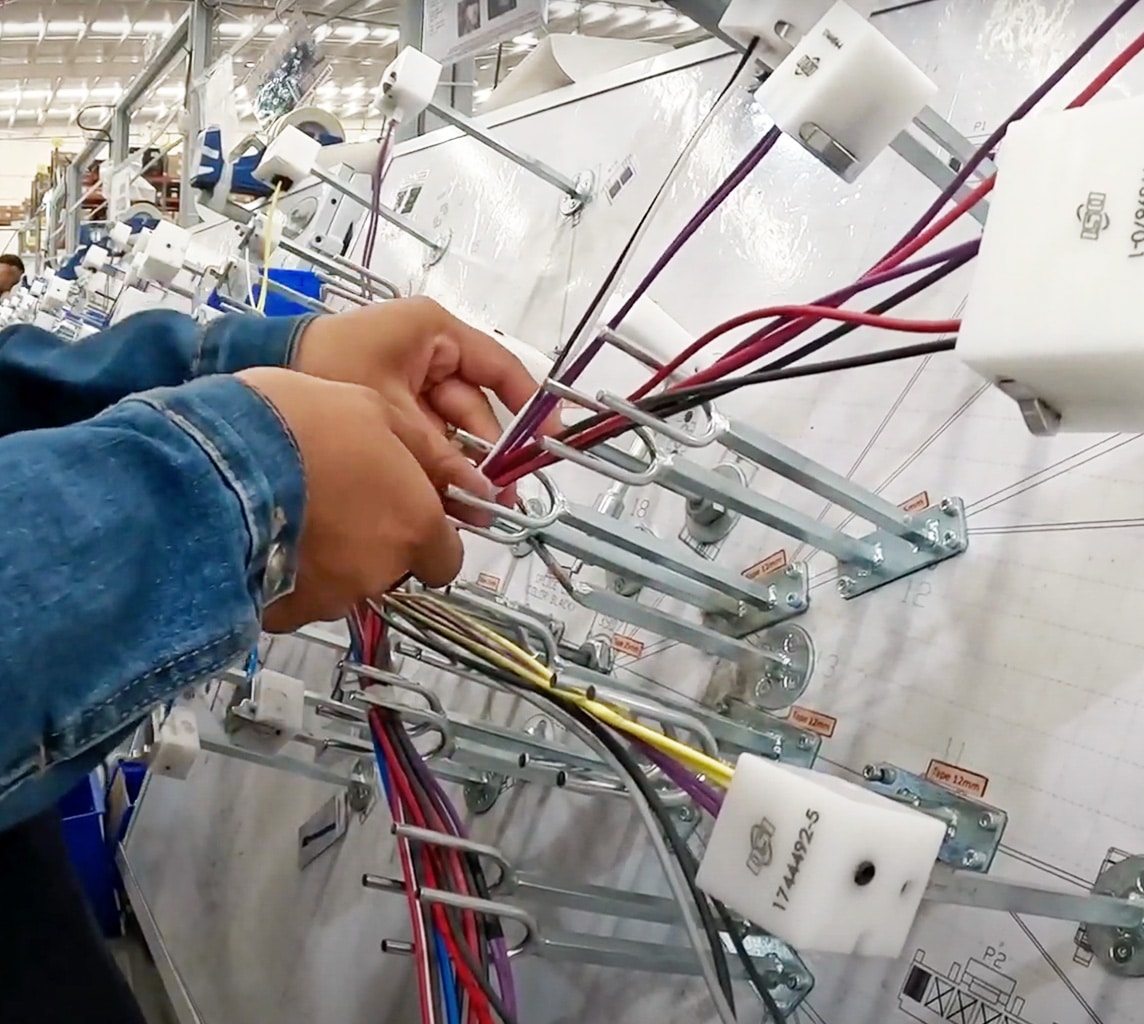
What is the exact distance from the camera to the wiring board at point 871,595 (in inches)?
20.4

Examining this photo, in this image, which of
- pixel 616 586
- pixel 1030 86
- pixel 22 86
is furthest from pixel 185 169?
pixel 22 86

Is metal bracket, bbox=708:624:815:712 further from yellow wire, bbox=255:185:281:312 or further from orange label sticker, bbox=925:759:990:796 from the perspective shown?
yellow wire, bbox=255:185:281:312

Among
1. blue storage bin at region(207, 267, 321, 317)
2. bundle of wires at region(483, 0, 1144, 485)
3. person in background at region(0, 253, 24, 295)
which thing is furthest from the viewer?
person in background at region(0, 253, 24, 295)

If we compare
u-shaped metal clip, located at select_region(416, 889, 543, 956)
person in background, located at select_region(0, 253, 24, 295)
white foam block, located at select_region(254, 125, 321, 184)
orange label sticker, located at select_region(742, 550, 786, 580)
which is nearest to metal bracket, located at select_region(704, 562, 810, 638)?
orange label sticker, located at select_region(742, 550, 786, 580)

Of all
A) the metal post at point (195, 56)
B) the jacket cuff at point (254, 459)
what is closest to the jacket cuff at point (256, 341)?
the jacket cuff at point (254, 459)

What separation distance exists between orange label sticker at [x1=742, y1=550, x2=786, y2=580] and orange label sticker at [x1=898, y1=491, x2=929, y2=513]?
10cm

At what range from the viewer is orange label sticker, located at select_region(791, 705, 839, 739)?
0.63 m

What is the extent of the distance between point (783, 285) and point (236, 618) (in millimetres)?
538

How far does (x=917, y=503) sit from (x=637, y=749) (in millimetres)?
238

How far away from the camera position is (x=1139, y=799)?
0.49 metres

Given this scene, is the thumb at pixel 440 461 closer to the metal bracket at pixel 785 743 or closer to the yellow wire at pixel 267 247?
the metal bracket at pixel 785 743

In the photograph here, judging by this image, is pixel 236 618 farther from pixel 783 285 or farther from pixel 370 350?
pixel 783 285

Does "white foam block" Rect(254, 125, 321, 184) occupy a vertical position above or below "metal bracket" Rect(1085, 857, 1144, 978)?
above

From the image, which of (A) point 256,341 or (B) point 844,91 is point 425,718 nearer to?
(A) point 256,341
